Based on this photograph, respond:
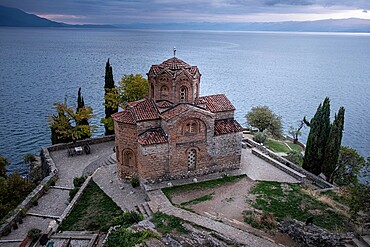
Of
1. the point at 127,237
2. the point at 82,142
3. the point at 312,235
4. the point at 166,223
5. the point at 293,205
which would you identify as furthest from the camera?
the point at 82,142

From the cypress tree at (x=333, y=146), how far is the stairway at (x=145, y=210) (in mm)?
17313

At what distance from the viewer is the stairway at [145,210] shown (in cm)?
2025

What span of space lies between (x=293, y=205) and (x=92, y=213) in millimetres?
13921

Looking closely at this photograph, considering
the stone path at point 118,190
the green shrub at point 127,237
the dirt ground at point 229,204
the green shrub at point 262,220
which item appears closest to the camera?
the green shrub at point 127,237

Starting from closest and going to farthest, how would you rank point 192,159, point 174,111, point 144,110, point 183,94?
1. point 174,111
2. point 144,110
3. point 192,159
4. point 183,94

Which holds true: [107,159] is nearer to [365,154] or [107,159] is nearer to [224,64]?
[365,154]

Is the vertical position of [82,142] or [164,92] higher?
[164,92]

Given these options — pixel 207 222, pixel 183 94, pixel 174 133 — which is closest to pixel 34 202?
pixel 174 133

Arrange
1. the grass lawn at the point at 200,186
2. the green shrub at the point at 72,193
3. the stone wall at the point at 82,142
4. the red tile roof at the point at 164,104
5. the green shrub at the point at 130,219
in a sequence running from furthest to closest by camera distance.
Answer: the stone wall at the point at 82,142
the red tile roof at the point at 164,104
the green shrub at the point at 72,193
the grass lawn at the point at 200,186
the green shrub at the point at 130,219

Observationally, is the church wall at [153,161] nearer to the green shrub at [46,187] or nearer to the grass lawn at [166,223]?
the grass lawn at [166,223]

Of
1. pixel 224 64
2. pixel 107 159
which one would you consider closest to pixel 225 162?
pixel 107 159

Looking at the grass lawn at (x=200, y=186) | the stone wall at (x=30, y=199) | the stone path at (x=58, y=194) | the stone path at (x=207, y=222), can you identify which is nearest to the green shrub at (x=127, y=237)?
the stone path at (x=207, y=222)

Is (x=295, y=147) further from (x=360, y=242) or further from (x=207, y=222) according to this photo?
(x=207, y=222)

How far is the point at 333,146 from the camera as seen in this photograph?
91.4 ft
